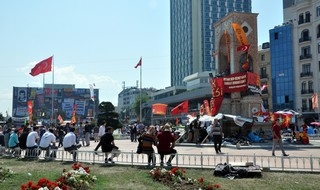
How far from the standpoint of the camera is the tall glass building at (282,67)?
61.9m

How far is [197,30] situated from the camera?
11969 cm

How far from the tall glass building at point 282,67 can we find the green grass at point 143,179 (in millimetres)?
52907

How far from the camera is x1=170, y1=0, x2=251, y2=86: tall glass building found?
11881 cm

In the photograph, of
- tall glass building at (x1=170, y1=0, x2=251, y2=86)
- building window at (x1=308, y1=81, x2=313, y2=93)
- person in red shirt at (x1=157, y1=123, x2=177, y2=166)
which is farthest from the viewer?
tall glass building at (x1=170, y1=0, x2=251, y2=86)

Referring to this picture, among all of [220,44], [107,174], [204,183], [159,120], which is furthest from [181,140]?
[159,120]

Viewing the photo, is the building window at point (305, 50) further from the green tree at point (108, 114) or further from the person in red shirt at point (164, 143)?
the person in red shirt at point (164, 143)

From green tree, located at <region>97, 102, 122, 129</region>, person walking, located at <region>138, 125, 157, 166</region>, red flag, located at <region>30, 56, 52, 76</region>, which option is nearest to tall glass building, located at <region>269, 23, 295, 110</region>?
green tree, located at <region>97, 102, 122, 129</region>

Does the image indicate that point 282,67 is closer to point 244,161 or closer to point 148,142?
point 244,161

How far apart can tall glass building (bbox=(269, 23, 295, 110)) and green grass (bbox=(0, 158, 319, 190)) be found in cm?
5291

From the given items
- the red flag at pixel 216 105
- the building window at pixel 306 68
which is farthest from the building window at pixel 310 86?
the red flag at pixel 216 105

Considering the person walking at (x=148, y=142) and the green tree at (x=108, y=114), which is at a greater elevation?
the green tree at (x=108, y=114)

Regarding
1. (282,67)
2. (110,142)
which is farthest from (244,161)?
(282,67)

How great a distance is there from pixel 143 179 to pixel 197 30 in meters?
112

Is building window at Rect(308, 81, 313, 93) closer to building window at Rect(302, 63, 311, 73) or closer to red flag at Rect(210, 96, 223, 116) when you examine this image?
building window at Rect(302, 63, 311, 73)
